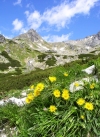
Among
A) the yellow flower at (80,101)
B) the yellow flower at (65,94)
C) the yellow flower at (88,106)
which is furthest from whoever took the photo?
the yellow flower at (65,94)

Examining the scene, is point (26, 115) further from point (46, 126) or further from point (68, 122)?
point (68, 122)

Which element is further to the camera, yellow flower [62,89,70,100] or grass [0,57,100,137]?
yellow flower [62,89,70,100]

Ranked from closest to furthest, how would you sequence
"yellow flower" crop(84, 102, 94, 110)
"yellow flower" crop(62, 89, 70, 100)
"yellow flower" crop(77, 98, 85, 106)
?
"yellow flower" crop(84, 102, 94, 110), "yellow flower" crop(77, 98, 85, 106), "yellow flower" crop(62, 89, 70, 100)

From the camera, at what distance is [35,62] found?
140500mm

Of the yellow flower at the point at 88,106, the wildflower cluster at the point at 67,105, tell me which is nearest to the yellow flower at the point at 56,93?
the wildflower cluster at the point at 67,105

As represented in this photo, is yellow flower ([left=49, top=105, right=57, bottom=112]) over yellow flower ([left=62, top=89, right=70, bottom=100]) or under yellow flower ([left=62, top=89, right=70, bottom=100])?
under

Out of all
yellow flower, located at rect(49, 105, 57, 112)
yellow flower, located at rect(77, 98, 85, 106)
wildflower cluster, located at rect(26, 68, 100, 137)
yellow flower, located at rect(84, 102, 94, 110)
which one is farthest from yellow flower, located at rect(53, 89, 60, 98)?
yellow flower, located at rect(84, 102, 94, 110)

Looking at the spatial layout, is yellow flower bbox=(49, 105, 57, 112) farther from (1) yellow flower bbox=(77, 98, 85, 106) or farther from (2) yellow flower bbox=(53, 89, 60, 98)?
(1) yellow flower bbox=(77, 98, 85, 106)

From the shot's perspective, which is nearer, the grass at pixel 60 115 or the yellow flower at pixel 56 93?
the grass at pixel 60 115

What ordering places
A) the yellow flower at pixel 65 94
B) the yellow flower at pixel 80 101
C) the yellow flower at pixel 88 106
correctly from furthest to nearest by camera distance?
the yellow flower at pixel 65 94
the yellow flower at pixel 80 101
the yellow flower at pixel 88 106

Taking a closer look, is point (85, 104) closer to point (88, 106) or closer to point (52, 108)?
point (88, 106)

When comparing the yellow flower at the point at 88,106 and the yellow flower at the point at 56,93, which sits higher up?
the yellow flower at the point at 56,93

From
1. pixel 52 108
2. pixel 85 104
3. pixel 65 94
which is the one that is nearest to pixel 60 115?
pixel 52 108

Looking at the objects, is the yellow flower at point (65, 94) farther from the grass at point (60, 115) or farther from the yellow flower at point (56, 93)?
the yellow flower at point (56, 93)
